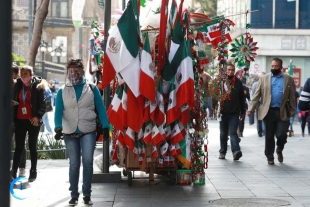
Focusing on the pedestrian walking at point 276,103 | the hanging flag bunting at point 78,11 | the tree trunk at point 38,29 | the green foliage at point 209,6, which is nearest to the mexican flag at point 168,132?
the pedestrian walking at point 276,103

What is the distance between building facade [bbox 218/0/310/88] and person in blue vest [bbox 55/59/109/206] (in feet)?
123

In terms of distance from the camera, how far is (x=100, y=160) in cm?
1273

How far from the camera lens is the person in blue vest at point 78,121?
32.0ft

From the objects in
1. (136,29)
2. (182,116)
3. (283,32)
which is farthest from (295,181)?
(283,32)

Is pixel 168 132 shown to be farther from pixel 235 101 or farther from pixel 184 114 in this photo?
pixel 235 101

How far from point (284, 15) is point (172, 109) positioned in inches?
1472

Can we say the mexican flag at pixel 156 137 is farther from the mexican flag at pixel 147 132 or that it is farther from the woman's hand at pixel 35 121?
the woman's hand at pixel 35 121

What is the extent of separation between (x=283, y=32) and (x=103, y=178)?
36.5 metres

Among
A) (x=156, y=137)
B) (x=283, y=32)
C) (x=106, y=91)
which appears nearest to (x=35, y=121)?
(x=106, y=91)

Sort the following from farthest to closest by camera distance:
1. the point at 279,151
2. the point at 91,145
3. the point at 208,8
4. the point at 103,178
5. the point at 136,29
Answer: the point at 208,8
the point at 279,151
the point at 103,178
the point at 136,29
the point at 91,145

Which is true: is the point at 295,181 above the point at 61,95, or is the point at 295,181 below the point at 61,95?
below

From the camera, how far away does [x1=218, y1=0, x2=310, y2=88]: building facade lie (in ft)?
154

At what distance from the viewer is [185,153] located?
11.2m

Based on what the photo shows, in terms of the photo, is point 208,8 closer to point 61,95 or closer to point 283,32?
point 283,32
